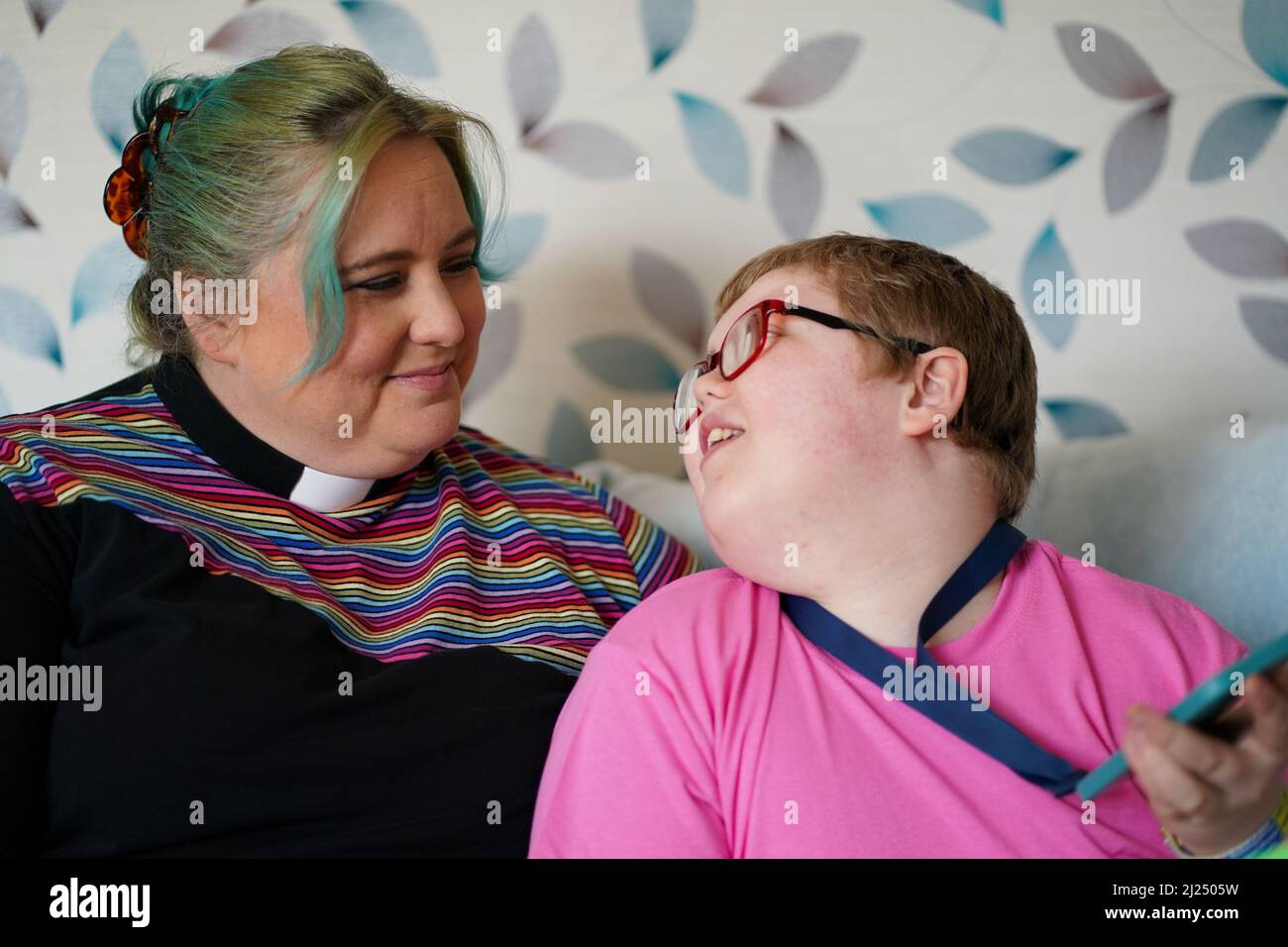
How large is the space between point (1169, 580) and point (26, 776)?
151 cm

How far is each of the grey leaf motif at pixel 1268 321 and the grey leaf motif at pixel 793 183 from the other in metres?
0.83

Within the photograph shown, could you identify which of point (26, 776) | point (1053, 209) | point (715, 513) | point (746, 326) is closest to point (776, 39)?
point (1053, 209)

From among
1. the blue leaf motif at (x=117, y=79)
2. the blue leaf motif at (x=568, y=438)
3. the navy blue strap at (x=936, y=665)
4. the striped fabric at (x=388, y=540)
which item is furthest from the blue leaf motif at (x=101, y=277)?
the navy blue strap at (x=936, y=665)

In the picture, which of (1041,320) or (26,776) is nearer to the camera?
(26,776)

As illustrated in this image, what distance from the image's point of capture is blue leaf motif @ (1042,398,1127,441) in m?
2.36

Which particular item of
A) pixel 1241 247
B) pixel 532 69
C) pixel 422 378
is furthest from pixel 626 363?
pixel 1241 247

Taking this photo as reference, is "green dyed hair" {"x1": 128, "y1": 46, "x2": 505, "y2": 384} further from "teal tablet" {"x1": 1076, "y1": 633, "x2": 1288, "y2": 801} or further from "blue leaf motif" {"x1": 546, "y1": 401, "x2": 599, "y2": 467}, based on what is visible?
"teal tablet" {"x1": 1076, "y1": 633, "x2": 1288, "y2": 801}

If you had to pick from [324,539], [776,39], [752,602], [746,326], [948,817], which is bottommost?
[948,817]

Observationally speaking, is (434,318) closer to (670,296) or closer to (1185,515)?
(670,296)

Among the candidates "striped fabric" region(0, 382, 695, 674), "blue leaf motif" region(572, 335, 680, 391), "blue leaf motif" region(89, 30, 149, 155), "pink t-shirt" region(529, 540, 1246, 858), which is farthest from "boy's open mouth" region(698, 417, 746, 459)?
"blue leaf motif" region(89, 30, 149, 155)

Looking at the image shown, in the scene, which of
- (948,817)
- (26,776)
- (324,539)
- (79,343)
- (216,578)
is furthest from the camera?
(79,343)

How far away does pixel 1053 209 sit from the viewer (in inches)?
92.5

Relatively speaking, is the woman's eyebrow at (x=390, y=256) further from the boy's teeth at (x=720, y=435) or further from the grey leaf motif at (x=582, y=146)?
the grey leaf motif at (x=582, y=146)

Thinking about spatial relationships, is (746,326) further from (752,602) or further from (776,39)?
(776,39)
